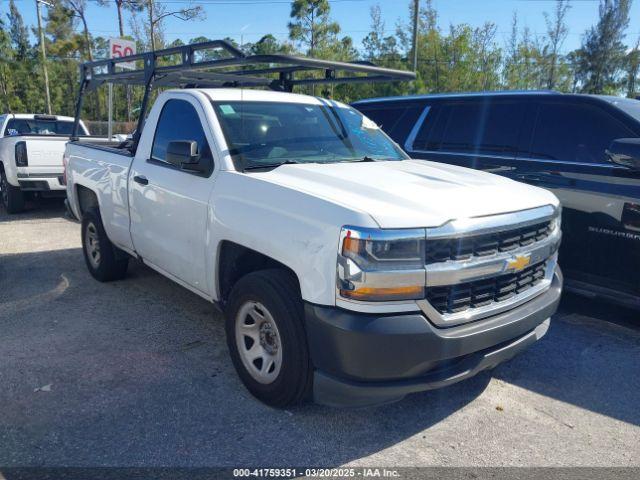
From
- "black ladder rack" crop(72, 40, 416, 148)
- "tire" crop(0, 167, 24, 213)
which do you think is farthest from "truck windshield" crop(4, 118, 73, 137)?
"black ladder rack" crop(72, 40, 416, 148)

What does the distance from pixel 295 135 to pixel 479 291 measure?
1862 mm

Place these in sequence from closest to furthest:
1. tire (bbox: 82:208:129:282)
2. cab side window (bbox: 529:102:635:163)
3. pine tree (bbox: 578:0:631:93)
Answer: cab side window (bbox: 529:102:635:163) → tire (bbox: 82:208:129:282) → pine tree (bbox: 578:0:631:93)

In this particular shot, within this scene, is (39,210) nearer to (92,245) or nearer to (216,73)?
(92,245)

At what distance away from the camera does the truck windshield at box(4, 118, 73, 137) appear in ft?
34.8

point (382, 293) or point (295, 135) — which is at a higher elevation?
point (295, 135)

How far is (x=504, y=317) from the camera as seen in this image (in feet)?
9.84

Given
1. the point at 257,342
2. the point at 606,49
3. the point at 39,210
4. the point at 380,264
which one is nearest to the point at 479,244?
the point at 380,264

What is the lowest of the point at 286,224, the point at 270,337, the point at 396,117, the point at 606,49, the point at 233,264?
the point at 270,337

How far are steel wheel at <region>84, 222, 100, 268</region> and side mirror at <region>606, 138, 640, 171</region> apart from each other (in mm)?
4851

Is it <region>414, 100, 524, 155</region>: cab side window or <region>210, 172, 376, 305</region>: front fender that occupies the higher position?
<region>414, 100, 524, 155</region>: cab side window

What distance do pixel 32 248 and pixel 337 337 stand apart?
6.23 metres

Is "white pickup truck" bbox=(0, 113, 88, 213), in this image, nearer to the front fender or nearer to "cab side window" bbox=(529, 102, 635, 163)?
the front fender

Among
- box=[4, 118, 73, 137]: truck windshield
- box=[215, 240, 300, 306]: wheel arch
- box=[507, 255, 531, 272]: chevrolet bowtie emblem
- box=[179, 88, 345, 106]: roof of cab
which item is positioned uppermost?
box=[179, 88, 345, 106]: roof of cab

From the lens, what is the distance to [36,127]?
1100 centimetres
